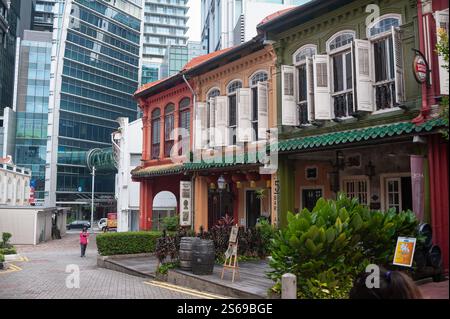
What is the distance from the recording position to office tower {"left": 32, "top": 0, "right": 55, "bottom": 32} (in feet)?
336

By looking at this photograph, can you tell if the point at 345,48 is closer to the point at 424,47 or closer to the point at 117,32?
the point at 424,47

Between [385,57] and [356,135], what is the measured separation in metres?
2.28

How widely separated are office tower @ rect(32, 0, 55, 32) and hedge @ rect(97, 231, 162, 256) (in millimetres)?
96781

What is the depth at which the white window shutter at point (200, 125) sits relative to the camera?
18594 millimetres

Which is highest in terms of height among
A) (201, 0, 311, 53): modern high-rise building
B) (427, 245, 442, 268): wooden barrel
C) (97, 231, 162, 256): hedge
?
(201, 0, 311, 53): modern high-rise building

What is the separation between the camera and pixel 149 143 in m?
22.9

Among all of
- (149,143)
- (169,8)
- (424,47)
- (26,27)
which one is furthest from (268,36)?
(169,8)

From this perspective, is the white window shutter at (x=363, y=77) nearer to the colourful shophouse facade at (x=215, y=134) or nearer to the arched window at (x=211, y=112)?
the colourful shophouse facade at (x=215, y=134)

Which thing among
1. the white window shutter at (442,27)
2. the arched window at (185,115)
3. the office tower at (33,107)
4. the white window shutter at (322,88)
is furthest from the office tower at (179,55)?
the white window shutter at (442,27)

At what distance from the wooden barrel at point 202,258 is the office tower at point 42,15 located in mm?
103513

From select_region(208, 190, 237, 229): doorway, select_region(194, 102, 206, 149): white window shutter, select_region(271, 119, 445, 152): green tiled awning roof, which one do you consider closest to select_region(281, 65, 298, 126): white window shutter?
select_region(271, 119, 445, 152): green tiled awning roof

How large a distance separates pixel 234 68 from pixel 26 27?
9394 cm

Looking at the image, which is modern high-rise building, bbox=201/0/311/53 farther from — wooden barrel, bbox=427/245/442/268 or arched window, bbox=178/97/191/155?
wooden barrel, bbox=427/245/442/268

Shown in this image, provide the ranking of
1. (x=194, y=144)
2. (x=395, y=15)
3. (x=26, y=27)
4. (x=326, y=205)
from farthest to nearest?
(x=26, y=27) → (x=194, y=144) → (x=395, y=15) → (x=326, y=205)
